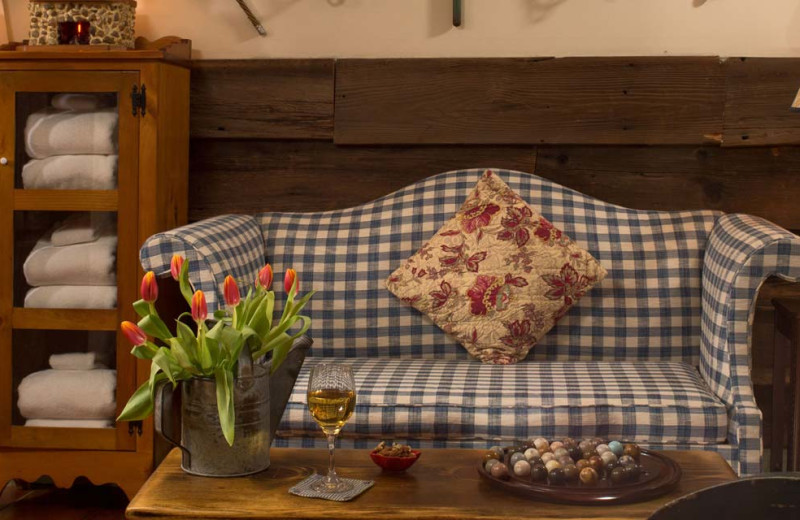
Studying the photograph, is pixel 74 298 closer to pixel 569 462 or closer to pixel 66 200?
pixel 66 200

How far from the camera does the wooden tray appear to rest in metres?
1.60

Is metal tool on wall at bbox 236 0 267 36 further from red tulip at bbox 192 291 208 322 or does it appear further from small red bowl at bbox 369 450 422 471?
small red bowl at bbox 369 450 422 471

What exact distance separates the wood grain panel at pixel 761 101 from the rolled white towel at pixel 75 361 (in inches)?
80.2

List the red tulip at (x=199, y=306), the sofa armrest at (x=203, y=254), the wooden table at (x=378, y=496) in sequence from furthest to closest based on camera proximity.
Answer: the sofa armrest at (x=203, y=254)
the red tulip at (x=199, y=306)
the wooden table at (x=378, y=496)

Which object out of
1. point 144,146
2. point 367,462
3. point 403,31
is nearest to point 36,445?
point 144,146

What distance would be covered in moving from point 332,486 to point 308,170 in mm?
1803

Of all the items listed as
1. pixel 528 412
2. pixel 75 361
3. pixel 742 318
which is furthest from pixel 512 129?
pixel 75 361

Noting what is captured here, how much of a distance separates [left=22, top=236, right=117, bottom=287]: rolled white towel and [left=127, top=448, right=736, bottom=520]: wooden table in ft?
4.00

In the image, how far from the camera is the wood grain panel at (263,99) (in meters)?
3.27

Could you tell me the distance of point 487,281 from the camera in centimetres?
278

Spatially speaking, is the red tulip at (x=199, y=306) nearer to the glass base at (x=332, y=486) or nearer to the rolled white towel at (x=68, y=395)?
the glass base at (x=332, y=486)

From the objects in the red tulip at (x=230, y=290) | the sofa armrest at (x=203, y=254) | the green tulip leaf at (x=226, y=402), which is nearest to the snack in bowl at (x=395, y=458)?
the green tulip leaf at (x=226, y=402)

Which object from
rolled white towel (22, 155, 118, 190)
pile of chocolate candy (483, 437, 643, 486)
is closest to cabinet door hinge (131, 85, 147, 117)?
rolled white towel (22, 155, 118, 190)

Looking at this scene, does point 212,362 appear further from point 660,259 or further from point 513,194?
point 660,259
